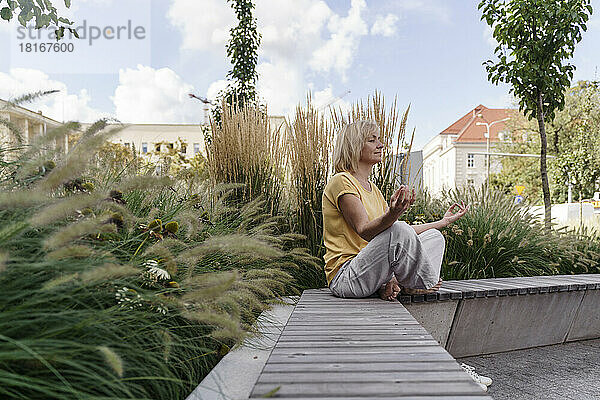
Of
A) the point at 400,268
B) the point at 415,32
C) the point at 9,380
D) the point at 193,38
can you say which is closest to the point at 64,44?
the point at 400,268

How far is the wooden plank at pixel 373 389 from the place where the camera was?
1198mm

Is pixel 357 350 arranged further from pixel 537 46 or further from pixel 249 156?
pixel 537 46

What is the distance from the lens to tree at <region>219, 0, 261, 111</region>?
10.2m

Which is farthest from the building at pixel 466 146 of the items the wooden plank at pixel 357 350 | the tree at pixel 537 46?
the wooden plank at pixel 357 350

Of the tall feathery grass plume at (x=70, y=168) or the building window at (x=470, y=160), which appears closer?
the tall feathery grass plume at (x=70, y=168)

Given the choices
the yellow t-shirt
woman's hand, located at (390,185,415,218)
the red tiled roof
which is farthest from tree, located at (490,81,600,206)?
the red tiled roof

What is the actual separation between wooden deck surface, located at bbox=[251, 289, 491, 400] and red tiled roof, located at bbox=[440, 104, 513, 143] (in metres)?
46.1

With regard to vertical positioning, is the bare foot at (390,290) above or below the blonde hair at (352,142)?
below

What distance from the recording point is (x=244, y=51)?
1038 centimetres

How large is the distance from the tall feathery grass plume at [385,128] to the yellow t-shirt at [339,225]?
991 mm

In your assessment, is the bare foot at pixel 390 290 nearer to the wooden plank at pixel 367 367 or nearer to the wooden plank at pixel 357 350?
the wooden plank at pixel 357 350

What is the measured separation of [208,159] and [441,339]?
2121mm

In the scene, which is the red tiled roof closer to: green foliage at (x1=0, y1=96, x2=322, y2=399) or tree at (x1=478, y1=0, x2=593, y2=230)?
tree at (x1=478, y1=0, x2=593, y2=230)

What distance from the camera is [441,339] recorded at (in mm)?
3107
